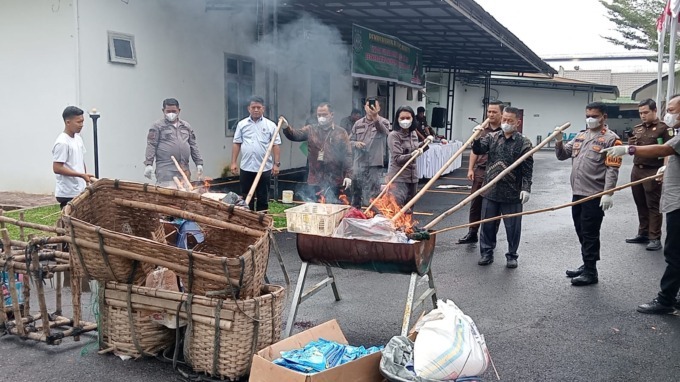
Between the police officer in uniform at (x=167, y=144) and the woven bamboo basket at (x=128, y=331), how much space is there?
3.41 m

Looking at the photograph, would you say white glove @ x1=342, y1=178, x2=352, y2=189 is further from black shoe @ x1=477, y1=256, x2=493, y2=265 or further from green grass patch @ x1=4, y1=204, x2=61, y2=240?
green grass patch @ x1=4, y1=204, x2=61, y2=240

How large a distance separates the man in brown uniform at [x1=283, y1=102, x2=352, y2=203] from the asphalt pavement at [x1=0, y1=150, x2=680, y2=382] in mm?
975

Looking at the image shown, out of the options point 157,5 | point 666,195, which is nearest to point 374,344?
point 666,195

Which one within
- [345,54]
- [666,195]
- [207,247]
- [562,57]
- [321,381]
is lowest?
[321,381]

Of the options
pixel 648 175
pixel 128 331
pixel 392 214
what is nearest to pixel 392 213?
pixel 392 214

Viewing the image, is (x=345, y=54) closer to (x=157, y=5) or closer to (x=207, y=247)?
(x=157, y=5)

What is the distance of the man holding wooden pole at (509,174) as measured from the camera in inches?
246

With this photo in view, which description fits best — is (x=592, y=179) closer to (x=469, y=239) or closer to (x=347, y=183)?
(x=469, y=239)

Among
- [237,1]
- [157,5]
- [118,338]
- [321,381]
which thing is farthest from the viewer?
[237,1]

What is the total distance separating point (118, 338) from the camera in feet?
12.8

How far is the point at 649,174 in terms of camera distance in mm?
7598

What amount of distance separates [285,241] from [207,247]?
3.11 metres

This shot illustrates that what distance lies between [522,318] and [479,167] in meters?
2.88

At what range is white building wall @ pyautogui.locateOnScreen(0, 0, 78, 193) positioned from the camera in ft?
29.5
